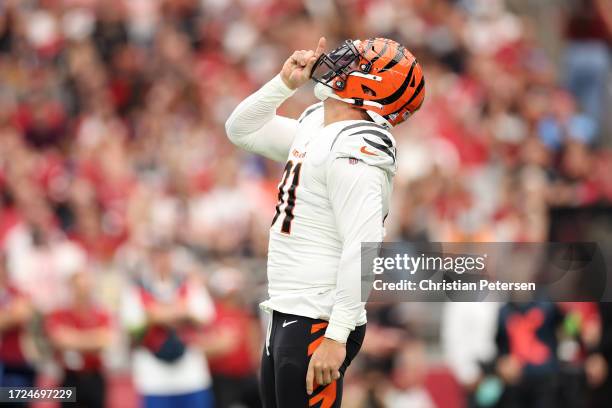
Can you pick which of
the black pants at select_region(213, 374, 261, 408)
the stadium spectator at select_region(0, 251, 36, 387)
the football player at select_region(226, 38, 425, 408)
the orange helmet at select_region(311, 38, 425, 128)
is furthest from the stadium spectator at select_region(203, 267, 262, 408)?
the orange helmet at select_region(311, 38, 425, 128)

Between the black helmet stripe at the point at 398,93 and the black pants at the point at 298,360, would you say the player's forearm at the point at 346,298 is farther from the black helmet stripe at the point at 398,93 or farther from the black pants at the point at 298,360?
the black helmet stripe at the point at 398,93

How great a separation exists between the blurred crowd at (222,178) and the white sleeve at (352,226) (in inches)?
164

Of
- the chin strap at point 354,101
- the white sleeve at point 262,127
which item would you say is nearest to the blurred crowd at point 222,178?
the white sleeve at point 262,127

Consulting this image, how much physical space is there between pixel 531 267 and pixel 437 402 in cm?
203

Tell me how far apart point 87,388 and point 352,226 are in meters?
5.10

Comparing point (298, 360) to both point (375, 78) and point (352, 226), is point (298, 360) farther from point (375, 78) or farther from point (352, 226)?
point (375, 78)

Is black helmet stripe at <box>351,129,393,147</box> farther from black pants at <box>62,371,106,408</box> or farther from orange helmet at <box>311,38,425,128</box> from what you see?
black pants at <box>62,371,106,408</box>

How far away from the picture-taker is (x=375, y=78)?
4859 millimetres

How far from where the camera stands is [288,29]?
1454 centimetres

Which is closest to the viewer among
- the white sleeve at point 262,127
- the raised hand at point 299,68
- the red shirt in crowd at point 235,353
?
the raised hand at point 299,68

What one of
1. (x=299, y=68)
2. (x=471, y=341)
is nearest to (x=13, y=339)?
(x=471, y=341)

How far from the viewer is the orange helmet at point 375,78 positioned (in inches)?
192

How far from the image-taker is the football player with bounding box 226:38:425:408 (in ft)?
15.4

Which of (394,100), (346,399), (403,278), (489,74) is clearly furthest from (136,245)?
(489,74)
